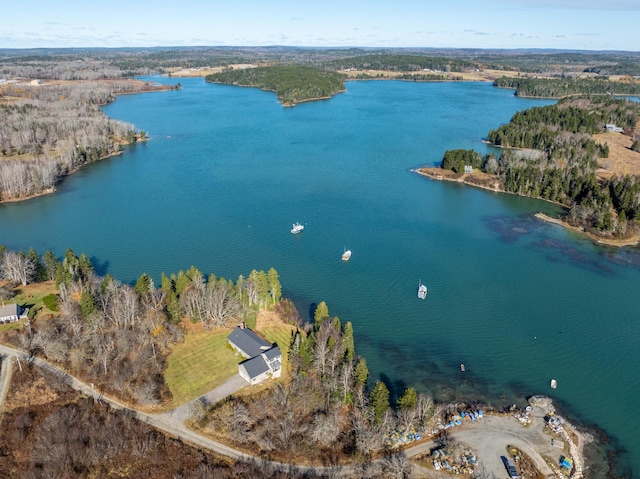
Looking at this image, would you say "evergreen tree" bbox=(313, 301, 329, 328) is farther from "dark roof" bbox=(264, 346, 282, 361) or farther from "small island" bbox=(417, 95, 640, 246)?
"small island" bbox=(417, 95, 640, 246)

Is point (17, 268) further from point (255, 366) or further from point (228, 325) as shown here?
point (255, 366)

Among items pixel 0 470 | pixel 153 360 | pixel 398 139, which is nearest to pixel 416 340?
pixel 153 360

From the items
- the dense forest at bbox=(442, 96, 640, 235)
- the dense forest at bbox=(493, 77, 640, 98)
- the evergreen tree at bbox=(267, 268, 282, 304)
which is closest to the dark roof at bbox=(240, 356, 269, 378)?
the evergreen tree at bbox=(267, 268, 282, 304)

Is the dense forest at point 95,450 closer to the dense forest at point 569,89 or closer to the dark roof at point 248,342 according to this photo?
the dark roof at point 248,342

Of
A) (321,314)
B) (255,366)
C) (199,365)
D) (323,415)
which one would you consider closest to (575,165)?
(321,314)

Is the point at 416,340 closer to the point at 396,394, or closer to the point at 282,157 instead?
the point at 396,394

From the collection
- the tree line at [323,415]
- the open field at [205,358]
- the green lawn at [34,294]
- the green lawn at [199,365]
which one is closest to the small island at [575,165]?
the tree line at [323,415]
